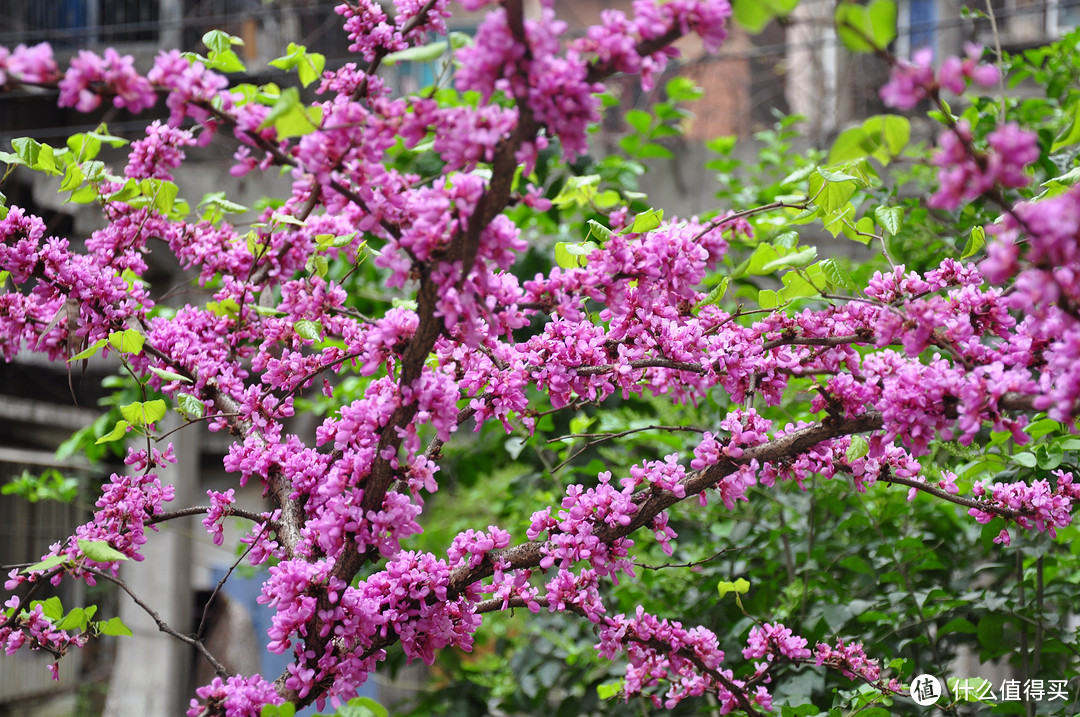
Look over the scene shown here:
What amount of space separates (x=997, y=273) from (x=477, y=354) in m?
0.74

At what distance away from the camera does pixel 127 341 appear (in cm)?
129

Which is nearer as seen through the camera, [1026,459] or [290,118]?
[290,118]

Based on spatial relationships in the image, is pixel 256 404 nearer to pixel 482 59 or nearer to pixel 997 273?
pixel 482 59

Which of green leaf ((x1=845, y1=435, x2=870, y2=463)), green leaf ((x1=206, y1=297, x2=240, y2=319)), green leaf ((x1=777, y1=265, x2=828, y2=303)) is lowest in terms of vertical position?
green leaf ((x1=845, y1=435, x2=870, y2=463))

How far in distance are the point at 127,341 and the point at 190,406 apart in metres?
0.14

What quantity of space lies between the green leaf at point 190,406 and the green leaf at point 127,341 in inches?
4.3

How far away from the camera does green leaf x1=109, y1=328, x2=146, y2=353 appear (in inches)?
49.9

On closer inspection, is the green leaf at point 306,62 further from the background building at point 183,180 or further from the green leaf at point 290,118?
the background building at point 183,180

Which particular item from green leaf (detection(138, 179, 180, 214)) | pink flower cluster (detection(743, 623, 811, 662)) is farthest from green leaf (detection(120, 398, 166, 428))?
pink flower cluster (detection(743, 623, 811, 662))

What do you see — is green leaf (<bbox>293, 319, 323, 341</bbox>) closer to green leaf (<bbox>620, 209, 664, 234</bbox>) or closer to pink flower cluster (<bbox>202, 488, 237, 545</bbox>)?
pink flower cluster (<bbox>202, 488, 237, 545</bbox>)

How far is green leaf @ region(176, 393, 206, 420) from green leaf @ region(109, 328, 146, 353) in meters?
0.11

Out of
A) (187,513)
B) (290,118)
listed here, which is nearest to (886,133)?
(290,118)

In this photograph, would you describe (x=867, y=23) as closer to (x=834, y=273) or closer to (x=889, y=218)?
(x=834, y=273)

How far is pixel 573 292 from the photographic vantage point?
3.69ft
